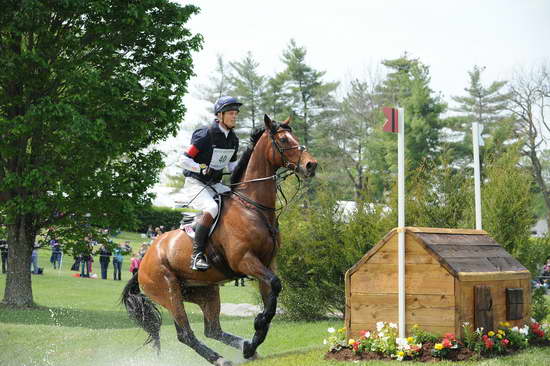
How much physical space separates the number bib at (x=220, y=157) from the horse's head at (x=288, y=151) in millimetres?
657

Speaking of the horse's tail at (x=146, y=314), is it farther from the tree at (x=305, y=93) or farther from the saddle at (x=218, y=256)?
the tree at (x=305, y=93)

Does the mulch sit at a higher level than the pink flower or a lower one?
lower

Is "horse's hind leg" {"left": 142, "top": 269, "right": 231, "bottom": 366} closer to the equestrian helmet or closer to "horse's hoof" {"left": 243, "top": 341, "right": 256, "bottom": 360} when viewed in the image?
"horse's hoof" {"left": 243, "top": 341, "right": 256, "bottom": 360}

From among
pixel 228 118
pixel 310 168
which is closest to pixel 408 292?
pixel 310 168

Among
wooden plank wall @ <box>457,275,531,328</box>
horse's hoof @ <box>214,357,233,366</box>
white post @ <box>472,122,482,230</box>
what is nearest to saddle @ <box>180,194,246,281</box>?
horse's hoof @ <box>214,357,233,366</box>

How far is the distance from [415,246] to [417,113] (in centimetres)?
3985

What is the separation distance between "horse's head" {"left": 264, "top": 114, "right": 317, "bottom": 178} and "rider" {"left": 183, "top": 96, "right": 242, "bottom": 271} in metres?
0.59

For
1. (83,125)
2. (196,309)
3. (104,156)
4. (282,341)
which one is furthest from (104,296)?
(282,341)

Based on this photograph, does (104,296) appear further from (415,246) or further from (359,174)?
(359,174)

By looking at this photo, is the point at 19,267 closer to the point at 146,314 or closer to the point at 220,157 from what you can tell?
the point at 146,314

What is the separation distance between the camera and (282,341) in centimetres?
1188

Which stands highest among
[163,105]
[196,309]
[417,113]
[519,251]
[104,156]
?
[417,113]

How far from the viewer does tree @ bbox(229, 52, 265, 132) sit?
5125cm

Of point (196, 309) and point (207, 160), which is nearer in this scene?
point (207, 160)
